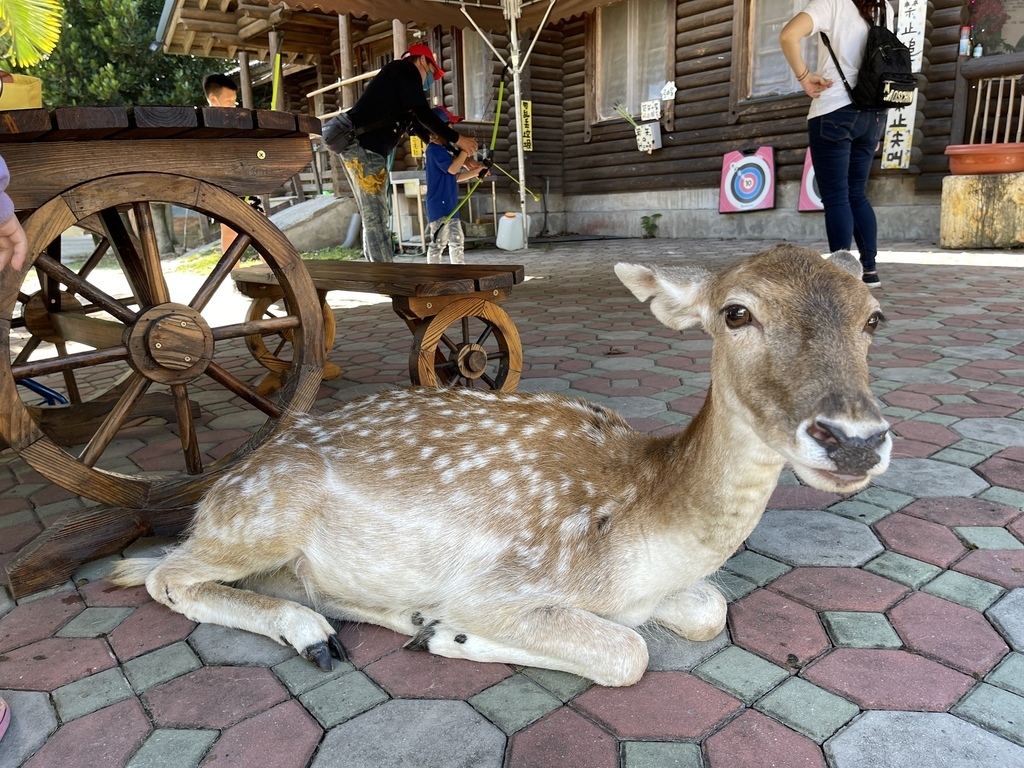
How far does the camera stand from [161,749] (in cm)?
185

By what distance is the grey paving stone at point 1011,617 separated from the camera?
213cm

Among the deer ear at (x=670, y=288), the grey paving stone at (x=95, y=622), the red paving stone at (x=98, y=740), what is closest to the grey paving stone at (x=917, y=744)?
the deer ear at (x=670, y=288)

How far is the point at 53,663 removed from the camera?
221cm

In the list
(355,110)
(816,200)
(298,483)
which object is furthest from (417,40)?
(298,483)

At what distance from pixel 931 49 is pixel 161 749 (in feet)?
43.7

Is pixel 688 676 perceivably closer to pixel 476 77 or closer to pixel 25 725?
pixel 25 725

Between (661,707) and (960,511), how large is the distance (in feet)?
5.60

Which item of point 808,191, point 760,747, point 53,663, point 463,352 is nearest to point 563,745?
point 760,747

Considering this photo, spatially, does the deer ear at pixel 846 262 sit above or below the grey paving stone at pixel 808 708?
above

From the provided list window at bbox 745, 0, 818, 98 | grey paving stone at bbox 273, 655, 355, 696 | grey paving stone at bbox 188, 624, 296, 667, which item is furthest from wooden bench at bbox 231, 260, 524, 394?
window at bbox 745, 0, 818, 98

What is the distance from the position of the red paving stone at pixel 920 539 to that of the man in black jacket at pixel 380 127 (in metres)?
5.23

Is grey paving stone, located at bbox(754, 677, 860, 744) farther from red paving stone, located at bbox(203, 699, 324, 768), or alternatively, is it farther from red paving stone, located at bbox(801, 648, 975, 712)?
red paving stone, located at bbox(203, 699, 324, 768)

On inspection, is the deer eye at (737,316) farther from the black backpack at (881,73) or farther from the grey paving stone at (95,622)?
the black backpack at (881,73)

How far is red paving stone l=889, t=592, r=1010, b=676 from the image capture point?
81.0 inches
